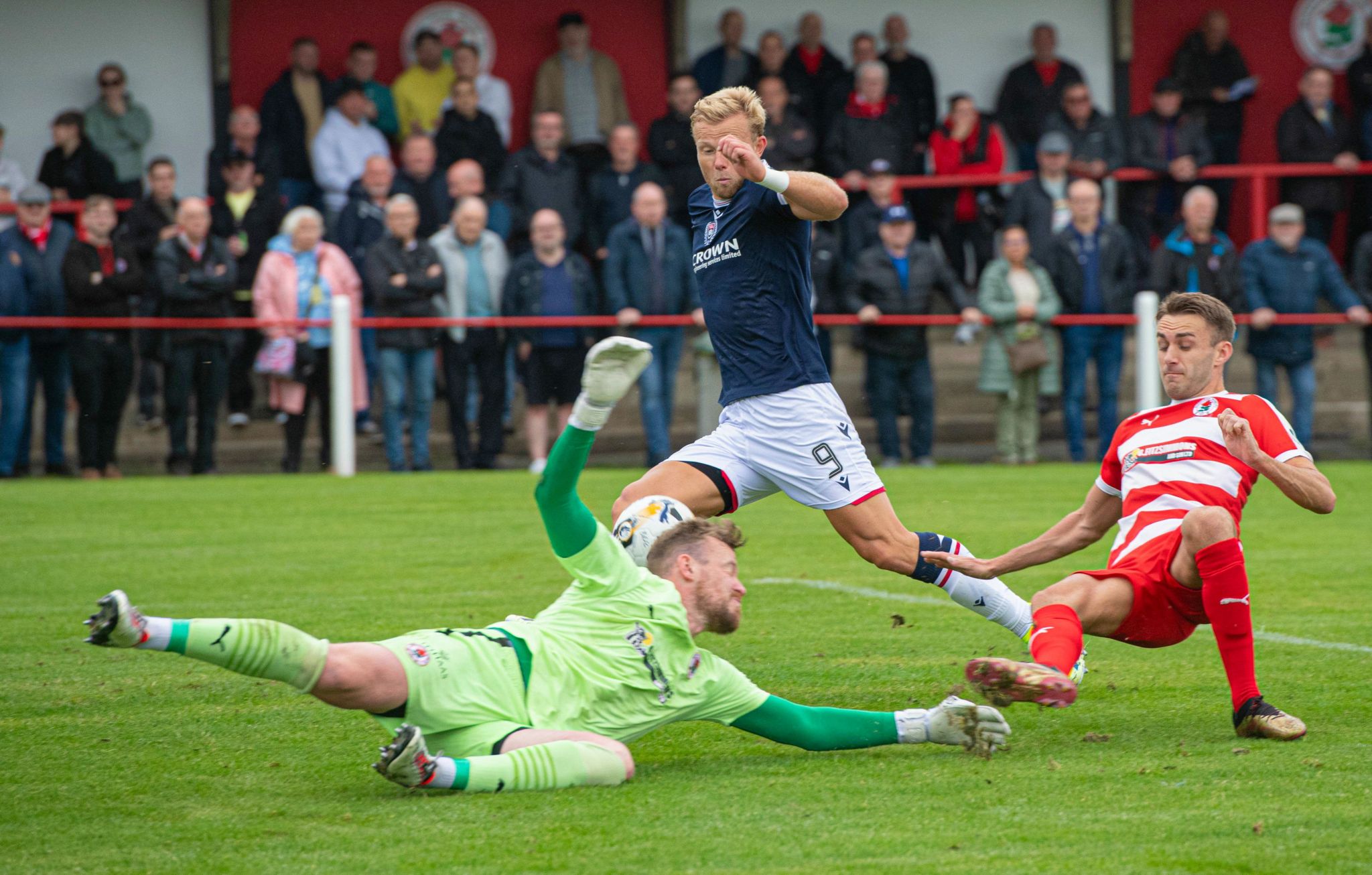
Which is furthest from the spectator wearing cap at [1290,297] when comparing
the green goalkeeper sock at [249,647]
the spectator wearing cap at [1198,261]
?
the green goalkeeper sock at [249,647]

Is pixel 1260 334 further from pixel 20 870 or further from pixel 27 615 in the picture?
pixel 20 870

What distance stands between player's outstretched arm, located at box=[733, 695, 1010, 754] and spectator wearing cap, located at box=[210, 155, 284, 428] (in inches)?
423

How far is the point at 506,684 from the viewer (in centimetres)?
455

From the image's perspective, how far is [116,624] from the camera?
160 inches

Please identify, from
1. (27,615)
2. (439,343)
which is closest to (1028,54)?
(439,343)

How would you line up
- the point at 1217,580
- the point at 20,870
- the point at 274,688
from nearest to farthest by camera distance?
the point at 20,870, the point at 1217,580, the point at 274,688

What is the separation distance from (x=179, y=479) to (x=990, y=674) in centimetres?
1044

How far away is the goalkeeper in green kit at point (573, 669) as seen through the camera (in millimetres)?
4215

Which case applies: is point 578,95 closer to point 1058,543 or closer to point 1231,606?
point 1058,543

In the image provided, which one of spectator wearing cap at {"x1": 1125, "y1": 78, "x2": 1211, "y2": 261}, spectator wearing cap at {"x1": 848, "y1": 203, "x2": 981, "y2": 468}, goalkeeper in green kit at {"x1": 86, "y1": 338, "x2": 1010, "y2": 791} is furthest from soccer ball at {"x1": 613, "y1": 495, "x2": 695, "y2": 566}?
spectator wearing cap at {"x1": 1125, "y1": 78, "x2": 1211, "y2": 261}

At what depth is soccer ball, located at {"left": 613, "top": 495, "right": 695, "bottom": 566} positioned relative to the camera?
565 centimetres

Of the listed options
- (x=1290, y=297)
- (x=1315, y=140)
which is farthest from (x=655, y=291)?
(x=1315, y=140)

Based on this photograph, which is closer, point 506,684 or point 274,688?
point 506,684

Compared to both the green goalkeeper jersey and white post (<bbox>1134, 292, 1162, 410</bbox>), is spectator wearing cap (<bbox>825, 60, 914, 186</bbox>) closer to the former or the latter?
white post (<bbox>1134, 292, 1162, 410</bbox>)
